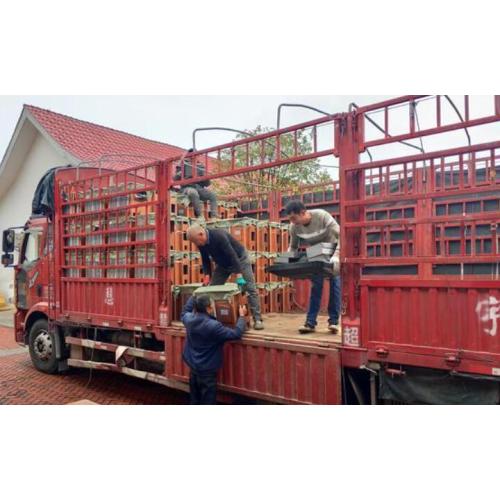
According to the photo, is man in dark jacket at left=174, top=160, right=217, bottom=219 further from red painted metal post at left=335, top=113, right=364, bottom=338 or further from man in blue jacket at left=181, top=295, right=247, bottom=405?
red painted metal post at left=335, top=113, right=364, bottom=338

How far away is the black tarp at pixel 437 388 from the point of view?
115 inches

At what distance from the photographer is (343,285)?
346 cm

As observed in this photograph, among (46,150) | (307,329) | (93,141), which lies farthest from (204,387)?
(46,150)

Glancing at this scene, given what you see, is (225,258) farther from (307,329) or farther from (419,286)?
(419,286)

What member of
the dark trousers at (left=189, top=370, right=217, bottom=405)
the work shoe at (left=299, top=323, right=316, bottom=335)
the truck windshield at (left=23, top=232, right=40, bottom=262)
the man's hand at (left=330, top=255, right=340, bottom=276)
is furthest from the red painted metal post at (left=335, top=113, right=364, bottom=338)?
the truck windshield at (left=23, top=232, right=40, bottom=262)

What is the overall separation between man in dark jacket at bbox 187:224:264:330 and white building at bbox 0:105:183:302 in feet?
25.0

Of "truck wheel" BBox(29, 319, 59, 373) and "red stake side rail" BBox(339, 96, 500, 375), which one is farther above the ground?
"red stake side rail" BBox(339, 96, 500, 375)

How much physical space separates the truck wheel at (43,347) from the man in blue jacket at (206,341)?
3.28m

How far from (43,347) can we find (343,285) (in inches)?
206

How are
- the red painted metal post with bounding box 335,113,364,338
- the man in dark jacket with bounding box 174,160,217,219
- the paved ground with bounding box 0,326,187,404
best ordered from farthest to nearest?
the paved ground with bounding box 0,326,187,404 → the man in dark jacket with bounding box 174,160,217,219 → the red painted metal post with bounding box 335,113,364,338

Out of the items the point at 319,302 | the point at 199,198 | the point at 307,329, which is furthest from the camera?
the point at 199,198

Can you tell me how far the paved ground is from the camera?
541 centimetres

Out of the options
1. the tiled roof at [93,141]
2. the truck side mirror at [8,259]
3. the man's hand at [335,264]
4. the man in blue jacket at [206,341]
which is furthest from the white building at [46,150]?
the man's hand at [335,264]

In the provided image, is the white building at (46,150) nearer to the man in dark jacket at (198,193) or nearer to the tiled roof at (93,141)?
the tiled roof at (93,141)
